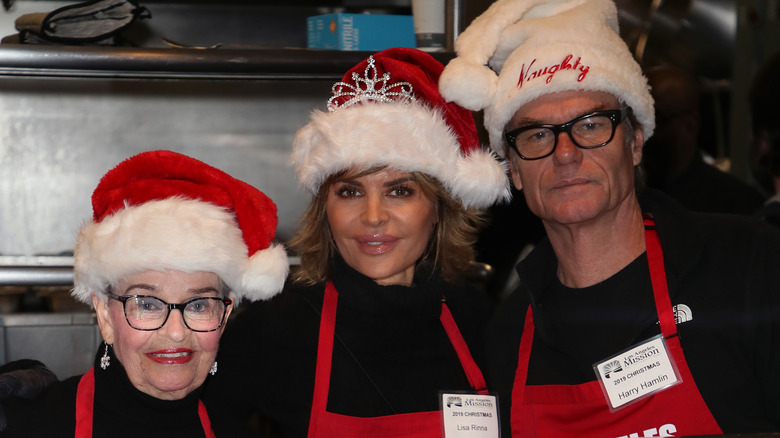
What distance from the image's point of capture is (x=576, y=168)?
1886 mm

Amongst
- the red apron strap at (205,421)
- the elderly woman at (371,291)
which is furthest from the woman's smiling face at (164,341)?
the elderly woman at (371,291)

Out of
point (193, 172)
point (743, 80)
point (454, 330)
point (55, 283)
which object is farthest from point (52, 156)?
point (743, 80)

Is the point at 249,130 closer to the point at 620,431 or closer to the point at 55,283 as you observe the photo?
the point at 55,283

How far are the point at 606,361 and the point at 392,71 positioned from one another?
0.83 m

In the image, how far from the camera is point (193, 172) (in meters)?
1.69

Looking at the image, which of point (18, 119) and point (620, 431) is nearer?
point (620, 431)

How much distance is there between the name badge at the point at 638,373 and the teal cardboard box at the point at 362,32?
103cm

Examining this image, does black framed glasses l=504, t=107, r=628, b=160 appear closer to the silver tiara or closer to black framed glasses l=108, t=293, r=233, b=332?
the silver tiara

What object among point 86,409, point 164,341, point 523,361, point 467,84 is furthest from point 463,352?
point 86,409

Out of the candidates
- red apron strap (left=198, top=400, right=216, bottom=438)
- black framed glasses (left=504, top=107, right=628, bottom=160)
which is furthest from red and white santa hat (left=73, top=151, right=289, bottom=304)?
black framed glasses (left=504, top=107, right=628, bottom=160)

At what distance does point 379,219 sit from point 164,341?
58cm

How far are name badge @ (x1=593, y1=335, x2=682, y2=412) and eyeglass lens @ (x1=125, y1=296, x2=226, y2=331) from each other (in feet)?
2.84

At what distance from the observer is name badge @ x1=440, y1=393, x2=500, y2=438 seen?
187 cm

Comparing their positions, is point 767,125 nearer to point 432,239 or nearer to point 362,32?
point 432,239
